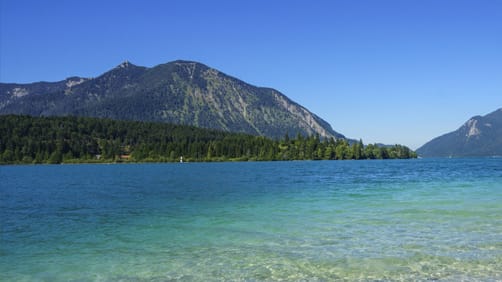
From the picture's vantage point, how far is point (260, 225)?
27812 mm

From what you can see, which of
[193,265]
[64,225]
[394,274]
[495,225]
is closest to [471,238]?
[495,225]

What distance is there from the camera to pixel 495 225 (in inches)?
1013

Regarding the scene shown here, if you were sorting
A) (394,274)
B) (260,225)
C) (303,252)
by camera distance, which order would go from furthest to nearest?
1. (260,225)
2. (303,252)
3. (394,274)

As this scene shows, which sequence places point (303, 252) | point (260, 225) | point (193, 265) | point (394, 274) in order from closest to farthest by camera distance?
point (394, 274) < point (193, 265) < point (303, 252) < point (260, 225)

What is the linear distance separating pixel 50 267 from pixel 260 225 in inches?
523

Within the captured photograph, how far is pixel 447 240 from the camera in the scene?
70.6 ft

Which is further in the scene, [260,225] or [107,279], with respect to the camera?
[260,225]

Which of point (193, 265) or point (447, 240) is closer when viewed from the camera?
point (193, 265)

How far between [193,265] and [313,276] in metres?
5.02

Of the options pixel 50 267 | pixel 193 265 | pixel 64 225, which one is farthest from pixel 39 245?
pixel 193 265

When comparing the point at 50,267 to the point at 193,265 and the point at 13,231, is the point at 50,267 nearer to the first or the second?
the point at 193,265

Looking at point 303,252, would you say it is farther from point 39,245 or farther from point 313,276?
point 39,245

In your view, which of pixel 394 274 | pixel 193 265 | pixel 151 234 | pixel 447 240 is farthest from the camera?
pixel 151 234

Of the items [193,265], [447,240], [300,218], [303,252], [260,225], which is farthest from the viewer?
[300,218]
